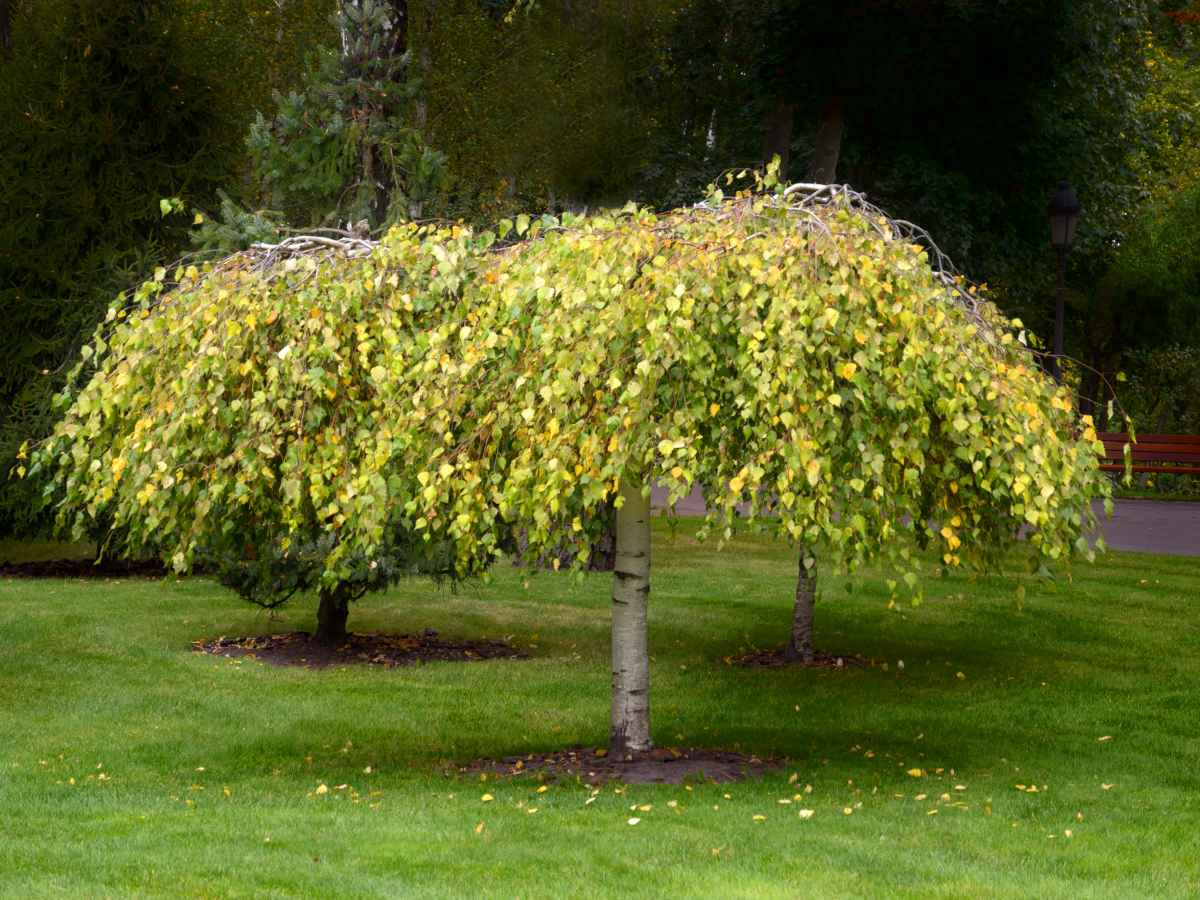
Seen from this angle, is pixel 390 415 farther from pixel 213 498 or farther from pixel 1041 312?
pixel 1041 312

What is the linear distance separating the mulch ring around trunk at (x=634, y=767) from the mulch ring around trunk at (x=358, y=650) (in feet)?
11.9

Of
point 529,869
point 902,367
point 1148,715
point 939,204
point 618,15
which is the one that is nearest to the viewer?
point 529,869

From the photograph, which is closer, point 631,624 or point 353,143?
point 631,624

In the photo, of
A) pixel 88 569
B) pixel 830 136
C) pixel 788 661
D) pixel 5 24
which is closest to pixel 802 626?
pixel 788 661

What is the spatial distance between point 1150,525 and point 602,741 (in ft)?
48.8

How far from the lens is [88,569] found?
1939 centimetres

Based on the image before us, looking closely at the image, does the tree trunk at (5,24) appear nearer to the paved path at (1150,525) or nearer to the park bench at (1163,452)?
the paved path at (1150,525)

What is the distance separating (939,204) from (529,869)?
1509 cm

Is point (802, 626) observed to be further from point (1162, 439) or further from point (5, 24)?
point (1162, 439)

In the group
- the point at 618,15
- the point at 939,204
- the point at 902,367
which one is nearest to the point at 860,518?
the point at 902,367

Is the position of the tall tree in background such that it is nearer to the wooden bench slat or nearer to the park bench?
the park bench

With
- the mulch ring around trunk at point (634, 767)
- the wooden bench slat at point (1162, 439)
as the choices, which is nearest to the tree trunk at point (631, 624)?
the mulch ring around trunk at point (634, 767)

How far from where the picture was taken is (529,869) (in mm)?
6441

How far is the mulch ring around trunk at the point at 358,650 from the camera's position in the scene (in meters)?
12.8
